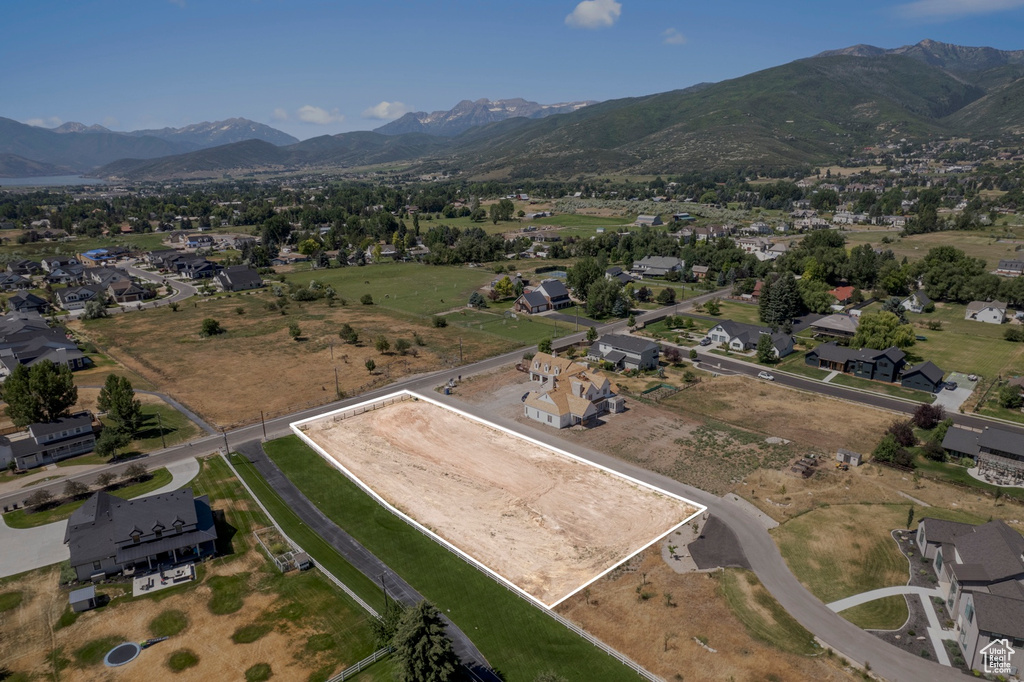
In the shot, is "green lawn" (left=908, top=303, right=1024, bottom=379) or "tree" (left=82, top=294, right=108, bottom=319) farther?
"tree" (left=82, top=294, right=108, bottom=319)

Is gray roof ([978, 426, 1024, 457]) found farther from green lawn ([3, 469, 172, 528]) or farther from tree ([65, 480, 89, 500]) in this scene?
tree ([65, 480, 89, 500])

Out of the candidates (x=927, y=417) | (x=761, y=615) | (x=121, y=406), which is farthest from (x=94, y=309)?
(x=927, y=417)

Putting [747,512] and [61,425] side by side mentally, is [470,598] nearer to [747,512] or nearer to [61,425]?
[747,512]

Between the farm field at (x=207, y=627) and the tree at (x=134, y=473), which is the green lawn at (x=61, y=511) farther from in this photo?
the farm field at (x=207, y=627)

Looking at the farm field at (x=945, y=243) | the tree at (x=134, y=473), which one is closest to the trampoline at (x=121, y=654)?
the tree at (x=134, y=473)

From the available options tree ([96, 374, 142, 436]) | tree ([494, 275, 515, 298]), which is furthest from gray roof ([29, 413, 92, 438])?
tree ([494, 275, 515, 298])

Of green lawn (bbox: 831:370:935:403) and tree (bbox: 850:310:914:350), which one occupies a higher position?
tree (bbox: 850:310:914:350)

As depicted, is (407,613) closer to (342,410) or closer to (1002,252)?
(342,410)
